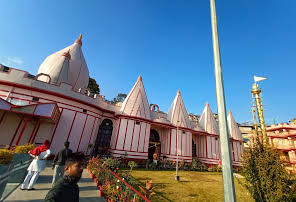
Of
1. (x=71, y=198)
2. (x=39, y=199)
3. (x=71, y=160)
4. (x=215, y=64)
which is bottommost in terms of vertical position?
(x=39, y=199)

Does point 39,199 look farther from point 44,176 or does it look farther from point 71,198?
point 71,198

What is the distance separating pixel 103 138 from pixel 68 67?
966 centimetres

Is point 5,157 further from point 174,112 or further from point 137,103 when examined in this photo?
point 174,112

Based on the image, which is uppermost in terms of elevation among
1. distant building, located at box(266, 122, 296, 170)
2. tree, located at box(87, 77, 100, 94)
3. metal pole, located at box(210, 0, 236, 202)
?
tree, located at box(87, 77, 100, 94)

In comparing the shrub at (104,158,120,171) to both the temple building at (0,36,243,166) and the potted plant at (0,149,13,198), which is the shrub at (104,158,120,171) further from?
the potted plant at (0,149,13,198)

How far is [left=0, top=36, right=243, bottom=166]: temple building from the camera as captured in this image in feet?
34.2

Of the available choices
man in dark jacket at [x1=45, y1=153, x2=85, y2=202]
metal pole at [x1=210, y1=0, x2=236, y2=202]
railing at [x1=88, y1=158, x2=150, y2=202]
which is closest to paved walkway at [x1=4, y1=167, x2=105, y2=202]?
railing at [x1=88, y1=158, x2=150, y2=202]

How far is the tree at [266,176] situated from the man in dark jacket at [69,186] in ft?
20.2

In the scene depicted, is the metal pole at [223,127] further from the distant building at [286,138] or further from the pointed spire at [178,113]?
the distant building at [286,138]

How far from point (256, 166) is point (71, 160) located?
21.1ft

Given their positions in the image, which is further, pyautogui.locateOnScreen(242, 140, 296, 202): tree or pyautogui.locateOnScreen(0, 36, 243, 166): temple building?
pyautogui.locateOnScreen(0, 36, 243, 166): temple building

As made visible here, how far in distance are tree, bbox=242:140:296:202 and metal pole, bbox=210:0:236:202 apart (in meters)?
4.34

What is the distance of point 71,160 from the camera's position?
2.41 m

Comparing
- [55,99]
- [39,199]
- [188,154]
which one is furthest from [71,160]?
[188,154]
